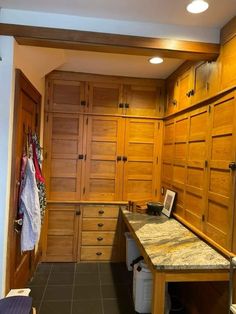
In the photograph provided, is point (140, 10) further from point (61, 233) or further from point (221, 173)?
point (61, 233)

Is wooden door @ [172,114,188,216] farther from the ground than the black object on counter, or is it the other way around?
wooden door @ [172,114,188,216]

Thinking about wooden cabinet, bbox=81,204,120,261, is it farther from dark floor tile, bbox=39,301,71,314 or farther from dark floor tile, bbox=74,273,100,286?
dark floor tile, bbox=39,301,71,314

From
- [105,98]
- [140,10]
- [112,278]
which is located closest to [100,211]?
[112,278]

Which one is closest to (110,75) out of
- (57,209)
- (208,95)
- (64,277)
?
(208,95)

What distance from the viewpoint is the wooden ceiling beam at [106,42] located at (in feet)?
6.72

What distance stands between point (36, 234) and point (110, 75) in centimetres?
214

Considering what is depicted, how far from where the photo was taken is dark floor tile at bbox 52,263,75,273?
330cm

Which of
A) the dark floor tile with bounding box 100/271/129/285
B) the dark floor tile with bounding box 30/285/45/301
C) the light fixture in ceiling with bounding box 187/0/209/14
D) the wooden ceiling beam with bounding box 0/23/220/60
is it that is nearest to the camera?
the light fixture in ceiling with bounding box 187/0/209/14

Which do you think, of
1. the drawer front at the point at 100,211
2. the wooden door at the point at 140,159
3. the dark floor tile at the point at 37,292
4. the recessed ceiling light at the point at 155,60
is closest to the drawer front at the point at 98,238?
the drawer front at the point at 100,211

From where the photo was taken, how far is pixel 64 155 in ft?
11.5

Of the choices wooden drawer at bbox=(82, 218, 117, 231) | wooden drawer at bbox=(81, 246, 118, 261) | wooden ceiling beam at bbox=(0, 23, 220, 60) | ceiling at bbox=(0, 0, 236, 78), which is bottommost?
wooden drawer at bbox=(81, 246, 118, 261)

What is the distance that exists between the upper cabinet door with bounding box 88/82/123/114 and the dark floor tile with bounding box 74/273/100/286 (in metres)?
1.98

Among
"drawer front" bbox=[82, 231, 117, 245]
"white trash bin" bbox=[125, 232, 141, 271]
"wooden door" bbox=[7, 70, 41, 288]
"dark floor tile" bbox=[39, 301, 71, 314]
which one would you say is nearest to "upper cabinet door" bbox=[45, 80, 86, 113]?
"wooden door" bbox=[7, 70, 41, 288]

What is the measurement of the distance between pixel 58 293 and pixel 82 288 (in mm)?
261
